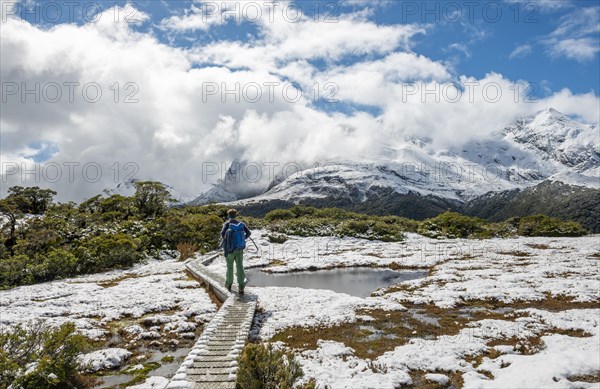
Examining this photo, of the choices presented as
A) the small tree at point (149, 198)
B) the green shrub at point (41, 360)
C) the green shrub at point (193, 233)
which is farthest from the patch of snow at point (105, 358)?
the small tree at point (149, 198)

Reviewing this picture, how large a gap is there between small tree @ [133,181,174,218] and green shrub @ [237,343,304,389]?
55478 mm

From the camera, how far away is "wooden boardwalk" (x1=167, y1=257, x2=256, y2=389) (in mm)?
8461

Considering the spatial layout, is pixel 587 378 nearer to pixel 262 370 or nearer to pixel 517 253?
pixel 262 370

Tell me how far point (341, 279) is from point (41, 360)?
20484mm

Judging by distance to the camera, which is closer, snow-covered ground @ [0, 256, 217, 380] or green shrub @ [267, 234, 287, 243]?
snow-covered ground @ [0, 256, 217, 380]

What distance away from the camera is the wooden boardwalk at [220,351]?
333 inches

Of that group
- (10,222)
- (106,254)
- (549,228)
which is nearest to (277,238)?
(106,254)

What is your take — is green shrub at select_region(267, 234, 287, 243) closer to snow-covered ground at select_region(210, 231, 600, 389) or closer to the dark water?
snow-covered ground at select_region(210, 231, 600, 389)

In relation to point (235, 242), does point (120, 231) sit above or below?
below

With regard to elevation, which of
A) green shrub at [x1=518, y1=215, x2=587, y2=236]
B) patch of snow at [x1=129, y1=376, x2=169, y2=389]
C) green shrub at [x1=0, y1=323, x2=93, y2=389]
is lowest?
green shrub at [x1=518, y1=215, x2=587, y2=236]

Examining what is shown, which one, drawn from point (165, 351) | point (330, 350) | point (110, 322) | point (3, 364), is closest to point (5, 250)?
point (110, 322)

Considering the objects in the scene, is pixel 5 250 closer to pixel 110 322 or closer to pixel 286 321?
pixel 110 322

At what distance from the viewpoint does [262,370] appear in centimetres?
789

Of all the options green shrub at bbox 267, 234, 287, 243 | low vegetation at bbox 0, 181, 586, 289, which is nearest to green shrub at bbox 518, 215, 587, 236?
low vegetation at bbox 0, 181, 586, 289
